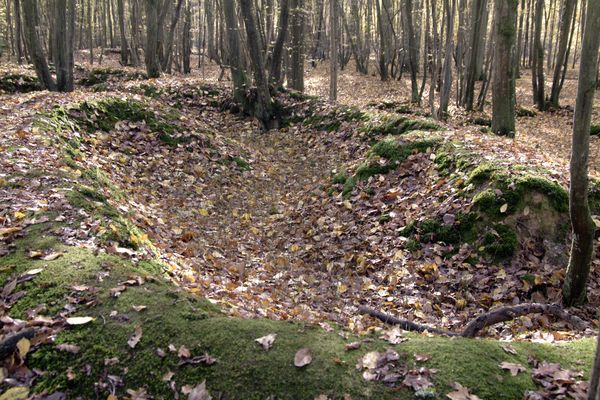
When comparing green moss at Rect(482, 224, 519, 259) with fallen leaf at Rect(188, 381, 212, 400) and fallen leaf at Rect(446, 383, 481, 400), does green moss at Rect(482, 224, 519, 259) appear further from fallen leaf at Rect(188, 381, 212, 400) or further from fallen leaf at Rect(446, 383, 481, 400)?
fallen leaf at Rect(188, 381, 212, 400)

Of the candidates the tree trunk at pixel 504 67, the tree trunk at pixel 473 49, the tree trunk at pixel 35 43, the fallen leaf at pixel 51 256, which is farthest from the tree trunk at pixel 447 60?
the fallen leaf at pixel 51 256

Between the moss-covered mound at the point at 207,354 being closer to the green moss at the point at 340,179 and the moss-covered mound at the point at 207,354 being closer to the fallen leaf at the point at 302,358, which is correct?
the fallen leaf at the point at 302,358

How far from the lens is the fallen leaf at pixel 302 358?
2.84 m

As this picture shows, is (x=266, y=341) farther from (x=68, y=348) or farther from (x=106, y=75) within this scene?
(x=106, y=75)

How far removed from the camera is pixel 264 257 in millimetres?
6625

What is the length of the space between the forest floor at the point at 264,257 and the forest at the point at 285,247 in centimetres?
2

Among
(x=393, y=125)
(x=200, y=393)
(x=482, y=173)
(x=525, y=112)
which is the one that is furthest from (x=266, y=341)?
(x=525, y=112)

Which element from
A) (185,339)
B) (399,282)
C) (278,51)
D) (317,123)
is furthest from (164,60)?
(185,339)

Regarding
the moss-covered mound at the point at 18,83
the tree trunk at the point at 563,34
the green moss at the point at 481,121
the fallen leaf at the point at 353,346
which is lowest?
the fallen leaf at the point at 353,346

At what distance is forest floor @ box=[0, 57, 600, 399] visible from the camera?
2.85m

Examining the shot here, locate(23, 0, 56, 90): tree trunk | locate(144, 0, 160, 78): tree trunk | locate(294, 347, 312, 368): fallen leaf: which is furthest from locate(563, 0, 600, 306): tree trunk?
locate(144, 0, 160, 78): tree trunk

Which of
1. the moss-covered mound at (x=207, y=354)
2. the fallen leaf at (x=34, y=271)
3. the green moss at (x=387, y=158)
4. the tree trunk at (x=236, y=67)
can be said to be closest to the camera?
the moss-covered mound at (x=207, y=354)

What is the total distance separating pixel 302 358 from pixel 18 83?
16990mm

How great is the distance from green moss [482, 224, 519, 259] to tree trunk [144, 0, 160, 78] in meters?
15.0
